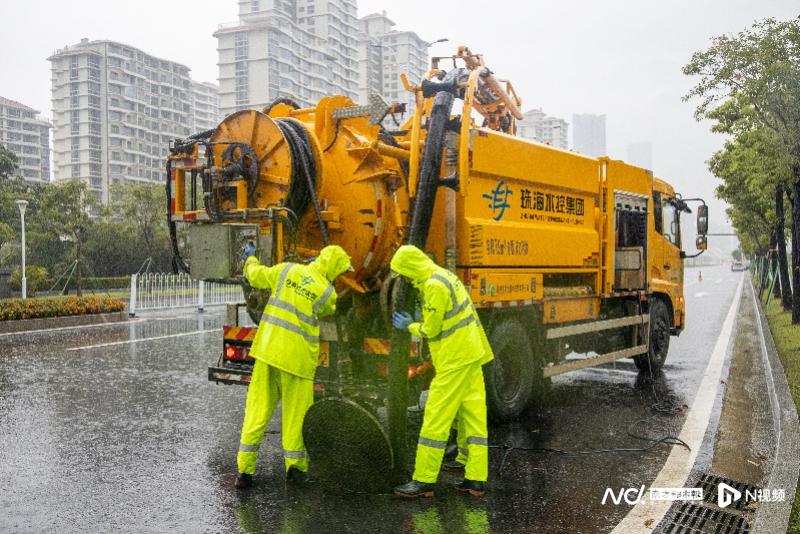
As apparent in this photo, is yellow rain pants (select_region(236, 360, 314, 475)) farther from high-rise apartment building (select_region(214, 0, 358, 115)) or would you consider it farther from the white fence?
high-rise apartment building (select_region(214, 0, 358, 115))

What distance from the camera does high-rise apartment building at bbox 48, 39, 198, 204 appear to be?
77812 millimetres

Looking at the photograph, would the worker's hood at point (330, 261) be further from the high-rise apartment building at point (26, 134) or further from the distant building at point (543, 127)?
the high-rise apartment building at point (26, 134)

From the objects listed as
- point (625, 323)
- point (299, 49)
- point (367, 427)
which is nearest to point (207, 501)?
point (367, 427)

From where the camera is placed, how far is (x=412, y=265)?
4.71 metres

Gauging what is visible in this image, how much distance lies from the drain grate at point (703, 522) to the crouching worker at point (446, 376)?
45.1 inches

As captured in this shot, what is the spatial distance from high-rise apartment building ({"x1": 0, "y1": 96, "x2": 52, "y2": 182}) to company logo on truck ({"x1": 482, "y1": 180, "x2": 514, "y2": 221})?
299ft

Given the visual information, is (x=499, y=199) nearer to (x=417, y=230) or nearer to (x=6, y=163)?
(x=417, y=230)

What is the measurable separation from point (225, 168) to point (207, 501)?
2466 millimetres

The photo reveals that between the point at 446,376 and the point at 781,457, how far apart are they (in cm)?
256

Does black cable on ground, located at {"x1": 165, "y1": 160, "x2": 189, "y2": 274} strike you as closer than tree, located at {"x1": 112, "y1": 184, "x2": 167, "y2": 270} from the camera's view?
Yes

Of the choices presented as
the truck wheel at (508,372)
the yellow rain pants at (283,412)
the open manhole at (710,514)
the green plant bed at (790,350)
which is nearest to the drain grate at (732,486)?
the open manhole at (710,514)

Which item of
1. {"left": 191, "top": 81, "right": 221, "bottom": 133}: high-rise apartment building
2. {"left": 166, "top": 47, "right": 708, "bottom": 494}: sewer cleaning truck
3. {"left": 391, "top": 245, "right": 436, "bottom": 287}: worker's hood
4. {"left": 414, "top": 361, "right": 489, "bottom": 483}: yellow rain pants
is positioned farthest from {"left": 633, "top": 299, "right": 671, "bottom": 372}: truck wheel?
{"left": 191, "top": 81, "right": 221, "bottom": 133}: high-rise apartment building

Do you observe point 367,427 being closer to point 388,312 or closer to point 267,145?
point 388,312

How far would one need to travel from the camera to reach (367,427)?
15.3 ft
